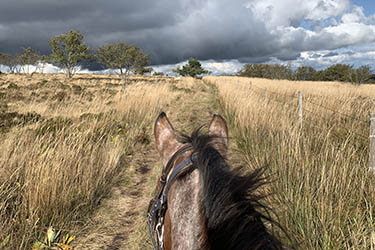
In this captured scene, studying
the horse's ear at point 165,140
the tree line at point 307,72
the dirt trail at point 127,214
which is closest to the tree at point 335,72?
the tree line at point 307,72

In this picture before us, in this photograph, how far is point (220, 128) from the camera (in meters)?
1.55

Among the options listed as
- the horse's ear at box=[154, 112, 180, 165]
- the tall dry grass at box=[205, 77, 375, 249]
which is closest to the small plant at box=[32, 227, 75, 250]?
the horse's ear at box=[154, 112, 180, 165]

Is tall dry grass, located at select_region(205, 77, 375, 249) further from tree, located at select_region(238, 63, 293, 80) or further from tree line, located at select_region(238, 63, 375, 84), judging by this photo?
tree, located at select_region(238, 63, 293, 80)

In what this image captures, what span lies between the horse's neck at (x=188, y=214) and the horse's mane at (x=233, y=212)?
30mm

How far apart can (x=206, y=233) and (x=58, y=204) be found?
250 cm

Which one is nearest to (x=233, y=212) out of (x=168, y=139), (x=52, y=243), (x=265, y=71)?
(x=168, y=139)

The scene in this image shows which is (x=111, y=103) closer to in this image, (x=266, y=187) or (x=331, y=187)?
(x=266, y=187)

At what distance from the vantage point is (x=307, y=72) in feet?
213

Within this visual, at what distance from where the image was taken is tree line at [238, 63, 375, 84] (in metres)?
39.7

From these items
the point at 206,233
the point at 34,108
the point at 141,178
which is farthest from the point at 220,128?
the point at 34,108

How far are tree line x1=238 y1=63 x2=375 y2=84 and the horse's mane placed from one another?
46.8m

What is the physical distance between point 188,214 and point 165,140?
0.66 meters

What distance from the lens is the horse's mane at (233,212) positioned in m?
0.72

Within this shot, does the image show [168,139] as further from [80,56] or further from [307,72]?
[307,72]
